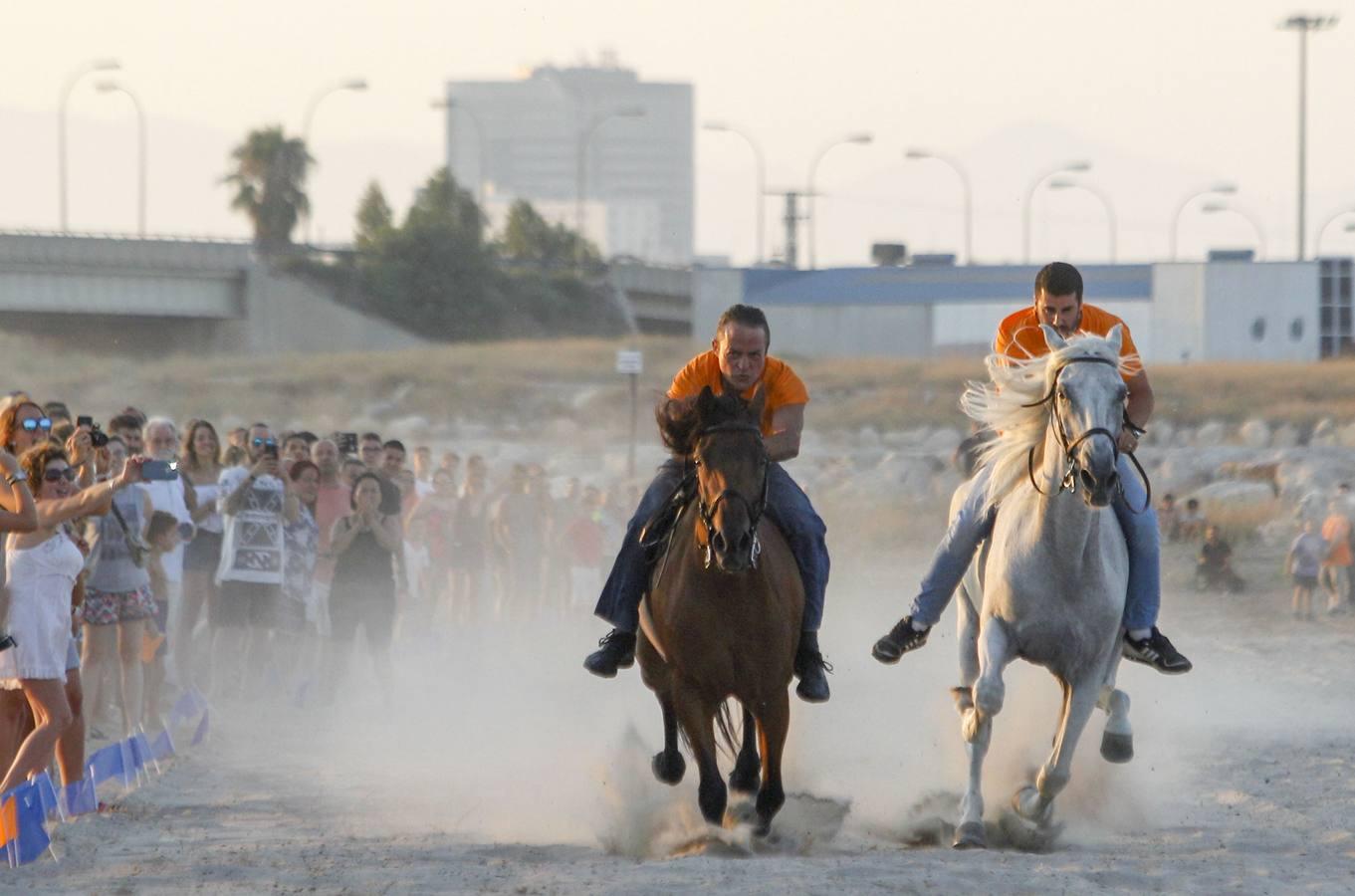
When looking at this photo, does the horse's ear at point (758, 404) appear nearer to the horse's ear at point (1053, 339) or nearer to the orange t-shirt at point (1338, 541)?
the horse's ear at point (1053, 339)

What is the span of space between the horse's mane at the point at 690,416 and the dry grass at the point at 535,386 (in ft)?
124

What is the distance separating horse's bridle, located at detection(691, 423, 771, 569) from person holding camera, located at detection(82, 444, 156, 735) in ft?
15.4

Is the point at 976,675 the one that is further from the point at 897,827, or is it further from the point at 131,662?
the point at 131,662

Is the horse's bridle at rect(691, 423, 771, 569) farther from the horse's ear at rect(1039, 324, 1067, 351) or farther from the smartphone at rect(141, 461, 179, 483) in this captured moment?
the smartphone at rect(141, 461, 179, 483)

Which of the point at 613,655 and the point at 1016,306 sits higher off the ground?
the point at 1016,306

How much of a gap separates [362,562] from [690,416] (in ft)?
22.9

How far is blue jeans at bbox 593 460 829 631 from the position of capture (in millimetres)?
9461

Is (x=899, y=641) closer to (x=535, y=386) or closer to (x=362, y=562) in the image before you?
(x=362, y=562)

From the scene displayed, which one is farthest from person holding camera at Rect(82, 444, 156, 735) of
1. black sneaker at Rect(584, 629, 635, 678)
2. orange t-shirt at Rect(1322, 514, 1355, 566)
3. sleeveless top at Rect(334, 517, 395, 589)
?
orange t-shirt at Rect(1322, 514, 1355, 566)

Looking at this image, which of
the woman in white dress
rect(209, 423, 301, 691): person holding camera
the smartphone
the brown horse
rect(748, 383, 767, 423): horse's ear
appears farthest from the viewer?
rect(209, 423, 301, 691): person holding camera

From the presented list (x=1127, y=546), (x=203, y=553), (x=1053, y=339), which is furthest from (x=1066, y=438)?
(x=203, y=553)

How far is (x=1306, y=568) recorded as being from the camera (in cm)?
2381

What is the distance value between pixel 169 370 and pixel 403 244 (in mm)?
23590

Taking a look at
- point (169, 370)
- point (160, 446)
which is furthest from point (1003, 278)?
point (160, 446)
